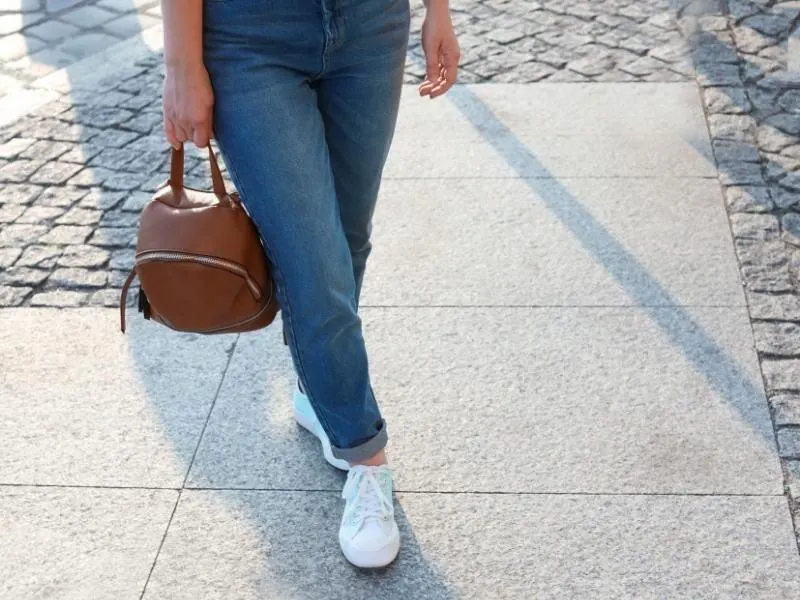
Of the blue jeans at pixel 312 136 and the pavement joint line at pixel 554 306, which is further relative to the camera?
the pavement joint line at pixel 554 306

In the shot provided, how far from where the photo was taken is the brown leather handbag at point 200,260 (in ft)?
7.68

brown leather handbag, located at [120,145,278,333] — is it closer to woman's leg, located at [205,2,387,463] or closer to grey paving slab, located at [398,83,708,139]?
woman's leg, located at [205,2,387,463]

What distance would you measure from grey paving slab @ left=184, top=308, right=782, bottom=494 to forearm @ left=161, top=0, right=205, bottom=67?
1278 mm

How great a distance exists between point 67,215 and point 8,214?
26 cm

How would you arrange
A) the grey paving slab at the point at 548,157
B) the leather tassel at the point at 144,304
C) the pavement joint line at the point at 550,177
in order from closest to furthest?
1. the leather tassel at the point at 144,304
2. the pavement joint line at the point at 550,177
3. the grey paving slab at the point at 548,157

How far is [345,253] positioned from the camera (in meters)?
2.43

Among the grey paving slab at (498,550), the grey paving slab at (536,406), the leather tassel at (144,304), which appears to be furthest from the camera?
the grey paving slab at (536,406)

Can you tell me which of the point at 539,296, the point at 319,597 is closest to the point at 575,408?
the point at 539,296

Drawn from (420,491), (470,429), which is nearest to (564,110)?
(470,429)

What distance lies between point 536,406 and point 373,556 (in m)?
0.80

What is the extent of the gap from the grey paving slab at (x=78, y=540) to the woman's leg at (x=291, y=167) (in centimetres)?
68

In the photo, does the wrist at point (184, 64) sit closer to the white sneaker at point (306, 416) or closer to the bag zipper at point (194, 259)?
the bag zipper at point (194, 259)

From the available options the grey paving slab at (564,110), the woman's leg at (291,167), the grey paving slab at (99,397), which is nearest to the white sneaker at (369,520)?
the woman's leg at (291,167)

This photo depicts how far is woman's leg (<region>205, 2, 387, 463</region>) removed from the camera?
222 centimetres
